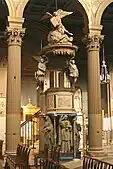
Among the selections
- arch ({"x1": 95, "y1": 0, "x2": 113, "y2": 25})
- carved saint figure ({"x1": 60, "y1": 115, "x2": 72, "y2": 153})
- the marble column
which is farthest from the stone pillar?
the marble column

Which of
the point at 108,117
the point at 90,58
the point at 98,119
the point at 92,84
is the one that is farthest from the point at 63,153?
the point at 108,117

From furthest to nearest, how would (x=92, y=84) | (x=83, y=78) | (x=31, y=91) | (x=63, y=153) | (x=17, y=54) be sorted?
(x=31, y=91)
(x=83, y=78)
(x=92, y=84)
(x=17, y=54)
(x=63, y=153)

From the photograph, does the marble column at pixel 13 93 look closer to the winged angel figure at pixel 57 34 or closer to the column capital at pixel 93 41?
the winged angel figure at pixel 57 34

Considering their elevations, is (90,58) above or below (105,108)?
above

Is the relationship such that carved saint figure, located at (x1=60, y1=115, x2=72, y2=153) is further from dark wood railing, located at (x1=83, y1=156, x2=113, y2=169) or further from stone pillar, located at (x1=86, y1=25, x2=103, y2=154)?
dark wood railing, located at (x1=83, y1=156, x2=113, y2=169)

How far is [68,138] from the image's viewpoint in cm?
923

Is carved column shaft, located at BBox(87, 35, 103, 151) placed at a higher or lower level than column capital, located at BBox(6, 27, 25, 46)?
lower

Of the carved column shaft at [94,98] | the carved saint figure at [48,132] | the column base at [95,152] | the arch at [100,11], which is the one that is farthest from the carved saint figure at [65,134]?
the arch at [100,11]

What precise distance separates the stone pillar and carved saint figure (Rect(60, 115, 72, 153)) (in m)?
1.34

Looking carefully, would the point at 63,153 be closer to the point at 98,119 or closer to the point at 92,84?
the point at 98,119

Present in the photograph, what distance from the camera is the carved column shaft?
34.1ft

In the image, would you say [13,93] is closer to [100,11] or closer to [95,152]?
[95,152]

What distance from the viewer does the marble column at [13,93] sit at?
31.6 feet

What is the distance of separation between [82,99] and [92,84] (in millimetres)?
4577
